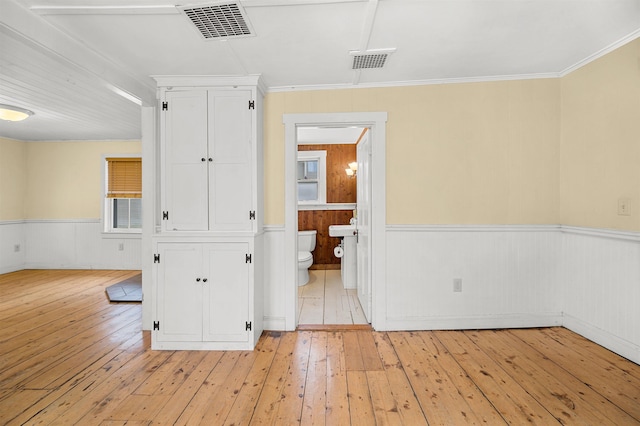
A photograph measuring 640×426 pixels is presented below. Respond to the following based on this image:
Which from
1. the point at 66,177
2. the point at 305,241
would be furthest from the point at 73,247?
the point at 305,241

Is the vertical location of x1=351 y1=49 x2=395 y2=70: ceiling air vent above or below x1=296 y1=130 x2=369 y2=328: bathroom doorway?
above

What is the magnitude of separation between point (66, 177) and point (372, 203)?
5.62 m

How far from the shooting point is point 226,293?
8.54 ft

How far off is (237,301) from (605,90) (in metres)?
3.39

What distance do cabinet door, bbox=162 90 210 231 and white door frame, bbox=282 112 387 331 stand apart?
0.74 m

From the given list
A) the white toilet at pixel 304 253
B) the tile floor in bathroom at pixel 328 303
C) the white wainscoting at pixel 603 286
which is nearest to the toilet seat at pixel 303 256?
the white toilet at pixel 304 253

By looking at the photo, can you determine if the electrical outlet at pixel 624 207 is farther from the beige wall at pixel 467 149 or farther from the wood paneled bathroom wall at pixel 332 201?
the wood paneled bathroom wall at pixel 332 201

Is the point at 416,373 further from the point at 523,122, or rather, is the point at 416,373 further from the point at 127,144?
the point at 127,144

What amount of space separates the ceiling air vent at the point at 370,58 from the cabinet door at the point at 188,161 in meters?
1.28

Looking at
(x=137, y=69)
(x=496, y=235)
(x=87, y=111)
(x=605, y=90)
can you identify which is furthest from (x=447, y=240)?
(x=87, y=111)

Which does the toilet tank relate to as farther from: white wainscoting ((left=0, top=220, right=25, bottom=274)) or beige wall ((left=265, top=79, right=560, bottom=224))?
white wainscoting ((left=0, top=220, right=25, bottom=274))

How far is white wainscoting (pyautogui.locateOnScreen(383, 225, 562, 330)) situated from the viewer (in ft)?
9.66

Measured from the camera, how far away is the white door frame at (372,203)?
2.95 meters

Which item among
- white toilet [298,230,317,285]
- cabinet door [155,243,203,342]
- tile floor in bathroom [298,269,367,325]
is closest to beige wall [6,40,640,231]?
cabinet door [155,243,203,342]
